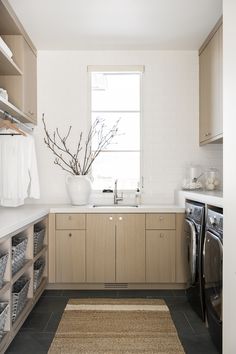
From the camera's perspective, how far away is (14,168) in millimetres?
3090

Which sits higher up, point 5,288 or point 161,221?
A: point 161,221

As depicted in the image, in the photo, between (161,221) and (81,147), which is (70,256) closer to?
(161,221)

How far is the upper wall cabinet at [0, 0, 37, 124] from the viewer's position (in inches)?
119

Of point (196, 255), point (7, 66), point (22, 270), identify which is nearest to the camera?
point (22, 270)

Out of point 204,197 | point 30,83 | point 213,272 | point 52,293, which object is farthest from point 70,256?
point 30,83

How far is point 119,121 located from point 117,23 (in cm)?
114

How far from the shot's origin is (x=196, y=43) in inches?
148

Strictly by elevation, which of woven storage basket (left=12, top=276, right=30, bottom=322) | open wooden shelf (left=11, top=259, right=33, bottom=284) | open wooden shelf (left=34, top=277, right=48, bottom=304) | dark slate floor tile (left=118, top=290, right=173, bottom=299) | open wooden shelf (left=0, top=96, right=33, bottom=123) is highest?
open wooden shelf (left=0, top=96, right=33, bottom=123)

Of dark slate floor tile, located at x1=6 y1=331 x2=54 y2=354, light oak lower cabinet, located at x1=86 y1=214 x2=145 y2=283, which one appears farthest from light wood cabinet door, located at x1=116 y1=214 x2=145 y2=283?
dark slate floor tile, located at x1=6 y1=331 x2=54 y2=354

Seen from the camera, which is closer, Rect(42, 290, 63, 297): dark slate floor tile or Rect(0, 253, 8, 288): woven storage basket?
Rect(0, 253, 8, 288): woven storage basket

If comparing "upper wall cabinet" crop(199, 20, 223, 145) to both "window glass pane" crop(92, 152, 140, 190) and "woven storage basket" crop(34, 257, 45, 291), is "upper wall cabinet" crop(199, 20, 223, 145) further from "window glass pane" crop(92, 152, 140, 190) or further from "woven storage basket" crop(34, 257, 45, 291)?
"woven storage basket" crop(34, 257, 45, 291)

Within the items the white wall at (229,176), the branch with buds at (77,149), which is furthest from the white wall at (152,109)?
the white wall at (229,176)

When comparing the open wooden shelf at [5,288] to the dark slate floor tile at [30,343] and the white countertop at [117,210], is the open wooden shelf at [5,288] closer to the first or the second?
the dark slate floor tile at [30,343]

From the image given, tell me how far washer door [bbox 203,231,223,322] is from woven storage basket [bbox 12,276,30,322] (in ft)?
4.43
